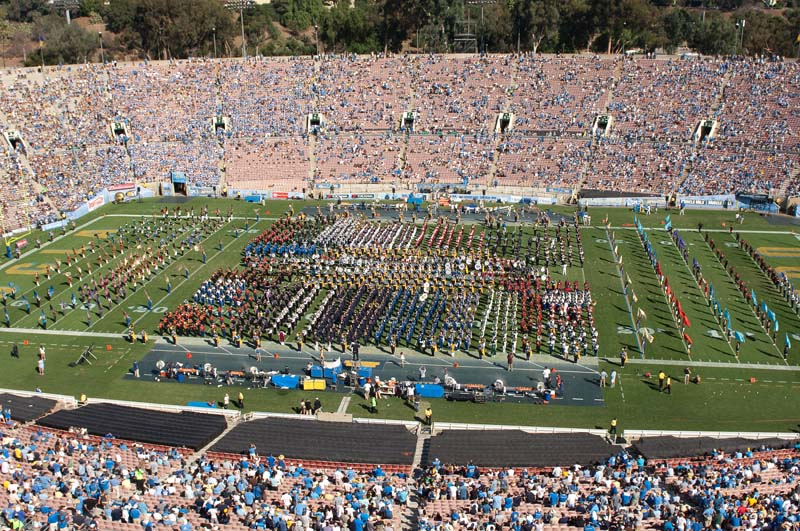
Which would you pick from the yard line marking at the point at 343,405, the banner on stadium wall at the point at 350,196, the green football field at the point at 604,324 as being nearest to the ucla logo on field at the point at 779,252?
the green football field at the point at 604,324

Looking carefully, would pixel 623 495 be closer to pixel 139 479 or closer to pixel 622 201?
→ pixel 139 479

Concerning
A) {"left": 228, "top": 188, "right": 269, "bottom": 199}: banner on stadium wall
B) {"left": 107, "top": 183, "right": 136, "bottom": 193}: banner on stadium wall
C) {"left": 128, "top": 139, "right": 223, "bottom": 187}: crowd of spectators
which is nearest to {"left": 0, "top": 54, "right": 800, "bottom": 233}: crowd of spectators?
{"left": 128, "top": 139, "right": 223, "bottom": 187}: crowd of spectators

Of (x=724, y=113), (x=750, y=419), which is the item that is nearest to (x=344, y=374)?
(x=750, y=419)

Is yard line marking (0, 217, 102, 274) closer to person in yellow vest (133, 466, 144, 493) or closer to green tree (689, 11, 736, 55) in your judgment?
person in yellow vest (133, 466, 144, 493)

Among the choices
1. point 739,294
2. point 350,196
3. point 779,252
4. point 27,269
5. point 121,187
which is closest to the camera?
point 739,294

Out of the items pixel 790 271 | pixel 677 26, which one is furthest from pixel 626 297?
pixel 677 26

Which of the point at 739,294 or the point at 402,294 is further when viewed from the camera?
the point at 739,294
